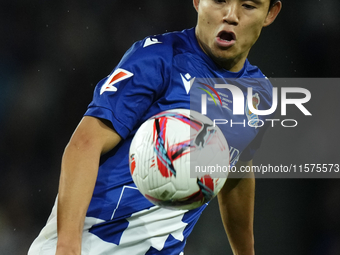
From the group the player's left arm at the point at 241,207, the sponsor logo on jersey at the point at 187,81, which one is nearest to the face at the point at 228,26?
the sponsor logo on jersey at the point at 187,81

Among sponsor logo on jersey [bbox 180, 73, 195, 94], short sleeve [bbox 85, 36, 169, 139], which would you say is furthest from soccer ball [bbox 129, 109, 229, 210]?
sponsor logo on jersey [bbox 180, 73, 195, 94]

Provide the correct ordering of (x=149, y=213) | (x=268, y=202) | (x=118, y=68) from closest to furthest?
(x=118, y=68) → (x=149, y=213) → (x=268, y=202)

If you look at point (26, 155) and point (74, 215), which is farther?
point (26, 155)

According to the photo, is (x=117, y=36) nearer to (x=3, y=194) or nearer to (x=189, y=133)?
(x=3, y=194)

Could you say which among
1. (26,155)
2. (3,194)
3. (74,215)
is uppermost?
(74,215)

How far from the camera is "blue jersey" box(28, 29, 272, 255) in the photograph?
1.07 metres

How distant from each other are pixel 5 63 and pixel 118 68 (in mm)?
1821

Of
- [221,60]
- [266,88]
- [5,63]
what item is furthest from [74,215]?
[5,63]

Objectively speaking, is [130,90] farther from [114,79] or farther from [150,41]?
[150,41]

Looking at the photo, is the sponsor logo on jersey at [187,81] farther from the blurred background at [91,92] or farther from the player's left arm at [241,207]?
the blurred background at [91,92]

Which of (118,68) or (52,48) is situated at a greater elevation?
(118,68)

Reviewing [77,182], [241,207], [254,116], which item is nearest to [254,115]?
[254,116]

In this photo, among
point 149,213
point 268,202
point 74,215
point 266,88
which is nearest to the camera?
point 74,215

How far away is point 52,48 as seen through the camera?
2584mm
